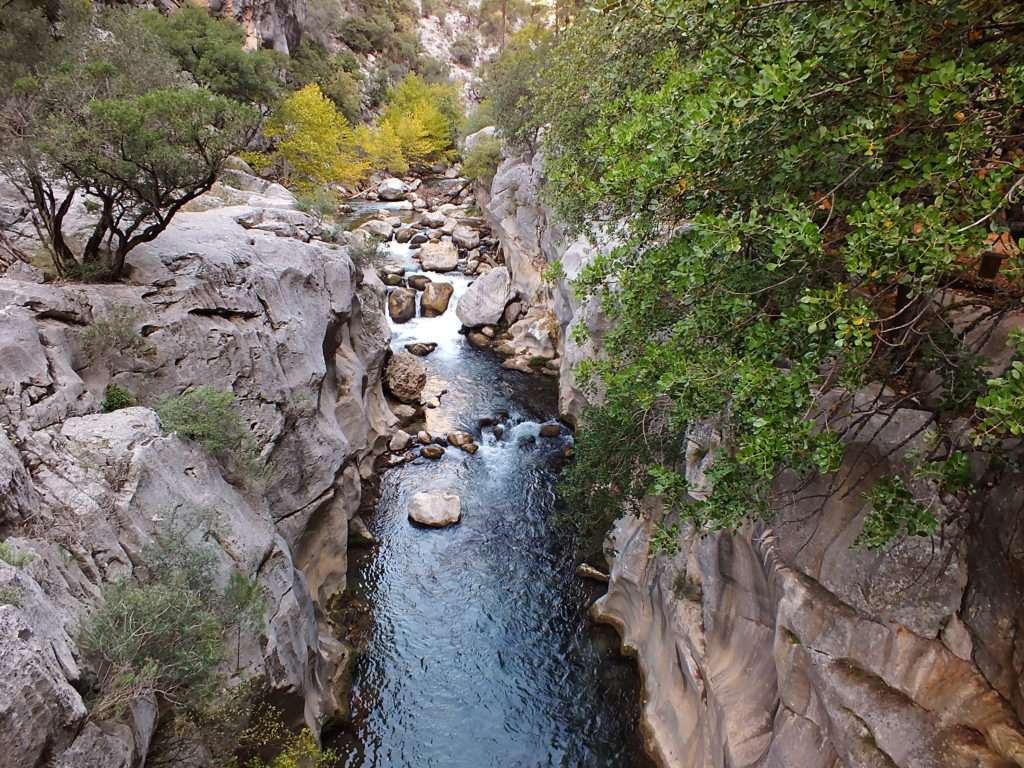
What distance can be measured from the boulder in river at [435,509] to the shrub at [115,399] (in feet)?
28.0

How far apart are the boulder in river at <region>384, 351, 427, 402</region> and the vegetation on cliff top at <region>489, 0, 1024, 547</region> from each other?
49.8ft

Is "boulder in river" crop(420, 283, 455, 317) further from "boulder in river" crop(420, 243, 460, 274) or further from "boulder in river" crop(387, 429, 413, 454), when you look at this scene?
"boulder in river" crop(387, 429, 413, 454)

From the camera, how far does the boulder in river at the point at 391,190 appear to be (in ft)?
143

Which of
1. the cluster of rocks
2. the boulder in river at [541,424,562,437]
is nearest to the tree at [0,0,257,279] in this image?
the boulder in river at [541,424,562,437]

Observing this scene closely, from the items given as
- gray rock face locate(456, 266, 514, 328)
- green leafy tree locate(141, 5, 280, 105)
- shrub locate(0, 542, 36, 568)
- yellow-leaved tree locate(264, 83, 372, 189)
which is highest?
green leafy tree locate(141, 5, 280, 105)

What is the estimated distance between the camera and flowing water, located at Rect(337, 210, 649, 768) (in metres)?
11.2

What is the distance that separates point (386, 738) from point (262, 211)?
1466 cm

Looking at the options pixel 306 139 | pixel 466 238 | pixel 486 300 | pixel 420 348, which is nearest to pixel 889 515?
pixel 420 348

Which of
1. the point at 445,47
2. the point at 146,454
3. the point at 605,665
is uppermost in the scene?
the point at 445,47

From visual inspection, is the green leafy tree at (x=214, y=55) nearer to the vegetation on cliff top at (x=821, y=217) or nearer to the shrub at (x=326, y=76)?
the shrub at (x=326, y=76)

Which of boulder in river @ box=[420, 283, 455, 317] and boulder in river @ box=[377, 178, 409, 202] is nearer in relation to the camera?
boulder in river @ box=[420, 283, 455, 317]

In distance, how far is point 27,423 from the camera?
7742 mm

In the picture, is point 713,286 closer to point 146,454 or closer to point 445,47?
point 146,454

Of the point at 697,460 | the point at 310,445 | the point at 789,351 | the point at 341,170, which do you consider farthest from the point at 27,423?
the point at 341,170
